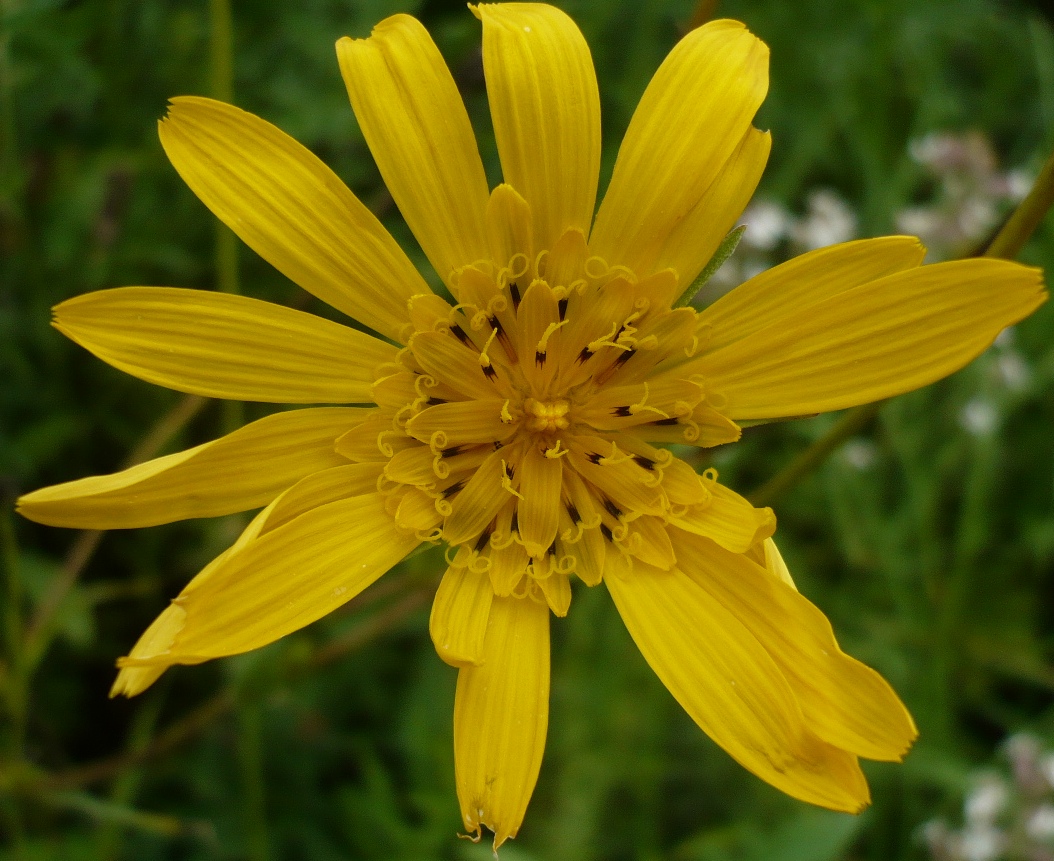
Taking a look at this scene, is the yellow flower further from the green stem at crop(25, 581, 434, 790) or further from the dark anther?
the green stem at crop(25, 581, 434, 790)

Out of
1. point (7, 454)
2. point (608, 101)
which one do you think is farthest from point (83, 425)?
point (608, 101)

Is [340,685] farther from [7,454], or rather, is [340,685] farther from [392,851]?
[7,454]

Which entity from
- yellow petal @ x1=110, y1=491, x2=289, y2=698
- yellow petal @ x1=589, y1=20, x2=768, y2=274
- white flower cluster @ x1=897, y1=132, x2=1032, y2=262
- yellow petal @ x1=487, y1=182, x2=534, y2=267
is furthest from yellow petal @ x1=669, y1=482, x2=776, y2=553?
white flower cluster @ x1=897, y1=132, x2=1032, y2=262

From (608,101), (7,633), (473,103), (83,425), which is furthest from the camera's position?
(608,101)

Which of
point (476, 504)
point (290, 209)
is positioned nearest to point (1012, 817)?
point (476, 504)

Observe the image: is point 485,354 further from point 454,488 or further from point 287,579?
point 287,579

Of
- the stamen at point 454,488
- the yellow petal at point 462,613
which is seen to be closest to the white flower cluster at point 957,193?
the stamen at point 454,488

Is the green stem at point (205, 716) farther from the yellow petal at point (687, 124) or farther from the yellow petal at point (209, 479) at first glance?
the yellow petal at point (687, 124)
